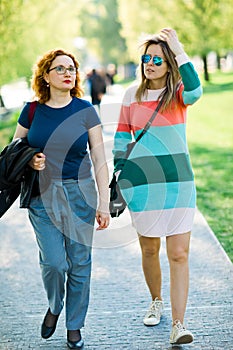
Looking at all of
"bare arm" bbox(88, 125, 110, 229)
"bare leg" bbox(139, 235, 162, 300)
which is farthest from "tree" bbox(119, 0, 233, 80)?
"bare arm" bbox(88, 125, 110, 229)

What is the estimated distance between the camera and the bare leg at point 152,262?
455cm

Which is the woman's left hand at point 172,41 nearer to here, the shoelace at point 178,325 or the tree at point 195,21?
the shoelace at point 178,325

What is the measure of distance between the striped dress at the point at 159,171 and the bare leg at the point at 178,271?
0.06 meters

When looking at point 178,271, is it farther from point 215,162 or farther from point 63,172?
point 215,162

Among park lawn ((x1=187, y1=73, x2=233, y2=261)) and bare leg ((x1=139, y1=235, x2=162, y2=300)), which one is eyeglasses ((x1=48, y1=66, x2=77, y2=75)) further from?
park lawn ((x1=187, y1=73, x2=233, y2=261))

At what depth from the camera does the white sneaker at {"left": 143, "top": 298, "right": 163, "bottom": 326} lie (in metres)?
4.66

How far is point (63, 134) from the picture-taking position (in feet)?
13.4

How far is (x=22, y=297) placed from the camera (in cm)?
544

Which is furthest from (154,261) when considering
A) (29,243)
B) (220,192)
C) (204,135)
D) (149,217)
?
(204,135)

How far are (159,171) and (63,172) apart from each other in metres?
0.64

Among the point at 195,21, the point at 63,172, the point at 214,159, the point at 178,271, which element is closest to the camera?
the point at 63,172

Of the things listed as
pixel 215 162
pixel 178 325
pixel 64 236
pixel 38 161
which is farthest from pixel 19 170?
pixel 215 162

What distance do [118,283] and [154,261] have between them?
1.12 metres

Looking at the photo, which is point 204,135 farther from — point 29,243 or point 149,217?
point 149,217
